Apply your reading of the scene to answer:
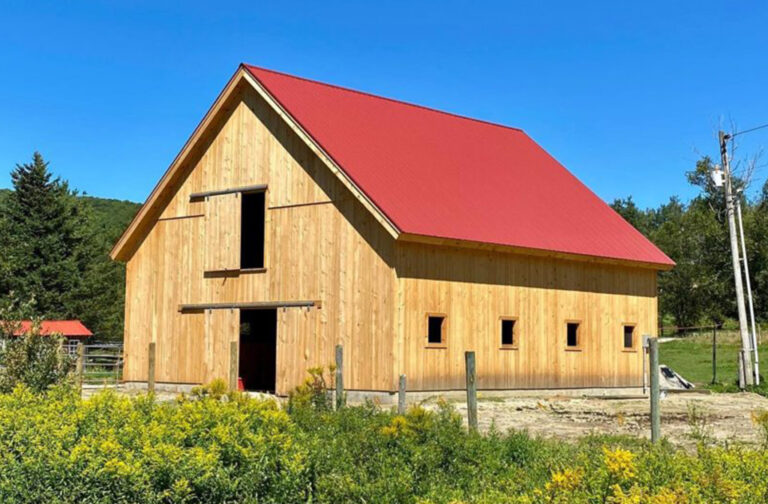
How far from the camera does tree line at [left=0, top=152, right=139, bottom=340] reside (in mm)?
60125

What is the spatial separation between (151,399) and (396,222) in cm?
1106

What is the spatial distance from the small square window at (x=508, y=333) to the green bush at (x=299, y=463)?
14.5 metres

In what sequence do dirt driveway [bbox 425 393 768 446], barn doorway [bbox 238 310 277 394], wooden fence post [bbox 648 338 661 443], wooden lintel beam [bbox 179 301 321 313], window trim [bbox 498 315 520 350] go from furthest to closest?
barn doorway [bbox 238 310 277 394] < window trim [bbox 498 315 520 350] < wooden lintel beam [bbox 179 301 321 313] < dirt driveway [bbox 425 393 768 446] < wooden fence post [bbox 648 338 661 443]

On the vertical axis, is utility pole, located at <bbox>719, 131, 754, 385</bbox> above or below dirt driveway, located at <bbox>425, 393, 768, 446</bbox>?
above

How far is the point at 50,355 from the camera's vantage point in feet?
54.7

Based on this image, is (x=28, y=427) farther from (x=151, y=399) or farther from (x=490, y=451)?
(x=490, y=451)

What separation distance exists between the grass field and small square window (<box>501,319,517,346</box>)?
8887 millimetres

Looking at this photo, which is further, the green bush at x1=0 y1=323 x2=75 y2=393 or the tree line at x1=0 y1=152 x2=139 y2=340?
the tree line at x1=0 y1=152 x2=139 y2=340

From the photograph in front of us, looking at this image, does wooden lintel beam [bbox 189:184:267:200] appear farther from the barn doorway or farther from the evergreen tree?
the evergreen tree

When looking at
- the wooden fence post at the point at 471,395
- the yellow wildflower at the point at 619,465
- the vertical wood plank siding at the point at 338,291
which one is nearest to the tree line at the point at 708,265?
the vertical wood plank siding at the point at 338,291

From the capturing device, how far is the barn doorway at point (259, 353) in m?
29.4

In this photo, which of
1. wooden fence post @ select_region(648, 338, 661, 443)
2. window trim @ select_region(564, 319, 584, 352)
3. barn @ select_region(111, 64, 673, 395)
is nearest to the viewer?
wooden fence post @ select_region(648, 338, 661, 443)

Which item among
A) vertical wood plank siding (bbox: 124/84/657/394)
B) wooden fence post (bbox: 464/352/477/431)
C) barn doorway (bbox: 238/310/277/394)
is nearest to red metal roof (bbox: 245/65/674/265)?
vertical wood plank siding (bbox: 124/84/657/394)

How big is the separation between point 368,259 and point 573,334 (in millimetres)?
7669
